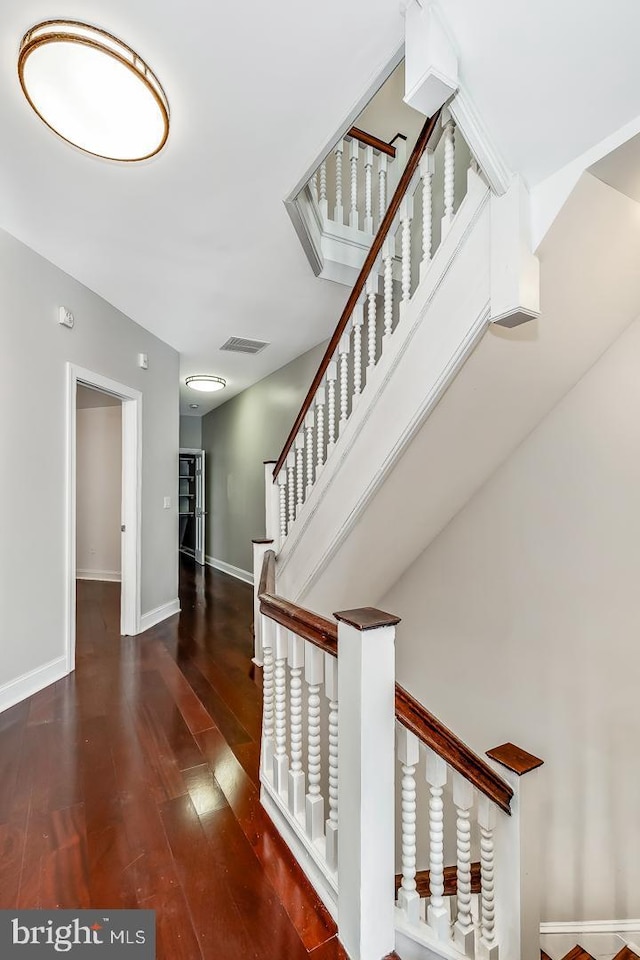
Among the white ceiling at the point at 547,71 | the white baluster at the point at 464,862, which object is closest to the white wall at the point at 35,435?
the white baluster at the point at 464,862

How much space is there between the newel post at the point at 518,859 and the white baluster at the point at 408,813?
232 millimetres

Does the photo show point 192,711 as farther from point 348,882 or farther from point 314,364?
point 314,364

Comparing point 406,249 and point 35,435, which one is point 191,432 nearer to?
point 35,435

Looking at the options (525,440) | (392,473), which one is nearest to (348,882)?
(392,473)

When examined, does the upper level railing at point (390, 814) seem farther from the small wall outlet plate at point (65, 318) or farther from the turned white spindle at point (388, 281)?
the small wall outlet plate at point (65, 318)

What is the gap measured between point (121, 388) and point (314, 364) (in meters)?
1.84

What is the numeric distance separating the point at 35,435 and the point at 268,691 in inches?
83.9

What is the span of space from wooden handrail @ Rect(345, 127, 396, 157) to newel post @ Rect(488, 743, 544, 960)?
10.8 feet

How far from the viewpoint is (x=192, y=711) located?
8.23ft

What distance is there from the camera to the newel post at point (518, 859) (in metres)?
1.20

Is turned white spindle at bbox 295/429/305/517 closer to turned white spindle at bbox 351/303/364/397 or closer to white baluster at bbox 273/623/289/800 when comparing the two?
turned white spindle at bbox 351/303/364/397

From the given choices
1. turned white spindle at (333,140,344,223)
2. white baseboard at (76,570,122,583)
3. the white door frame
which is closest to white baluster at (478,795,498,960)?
the white door frame

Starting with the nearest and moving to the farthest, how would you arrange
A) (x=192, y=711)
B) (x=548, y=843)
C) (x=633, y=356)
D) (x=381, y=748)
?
(x=381, y=748), (x=633, y=356), (x=548, y=843), (x=192, y=711)

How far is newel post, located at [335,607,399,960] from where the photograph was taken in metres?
1.13
